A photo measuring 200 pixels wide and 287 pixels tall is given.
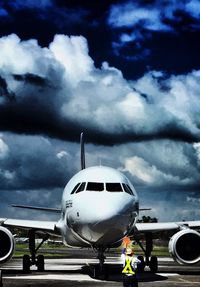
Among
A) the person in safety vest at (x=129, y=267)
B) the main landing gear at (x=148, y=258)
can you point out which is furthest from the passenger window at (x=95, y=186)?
the person in safety vest at (x=129, y=267)

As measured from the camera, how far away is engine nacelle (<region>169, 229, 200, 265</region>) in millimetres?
19703

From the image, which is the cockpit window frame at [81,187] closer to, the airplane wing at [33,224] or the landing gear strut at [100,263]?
the landing gear strut at [100,263]

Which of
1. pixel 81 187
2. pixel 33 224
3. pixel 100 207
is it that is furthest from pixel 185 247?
pixel 33 224

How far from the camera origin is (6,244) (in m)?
19.9

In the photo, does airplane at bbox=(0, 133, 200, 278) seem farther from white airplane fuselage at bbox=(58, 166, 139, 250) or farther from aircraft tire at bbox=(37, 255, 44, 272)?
aircraft tire at bbox=(37, 255, 44, 272)

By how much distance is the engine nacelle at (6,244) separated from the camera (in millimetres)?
19544

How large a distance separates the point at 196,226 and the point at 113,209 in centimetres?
817

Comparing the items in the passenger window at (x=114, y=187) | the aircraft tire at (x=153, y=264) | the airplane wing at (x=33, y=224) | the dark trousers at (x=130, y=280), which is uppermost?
the passenger window at (x=114, y=187)

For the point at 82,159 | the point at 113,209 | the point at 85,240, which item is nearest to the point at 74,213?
the point at 85,240

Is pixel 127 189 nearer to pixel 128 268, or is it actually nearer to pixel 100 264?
pixel 100 264

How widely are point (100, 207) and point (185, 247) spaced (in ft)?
18.4

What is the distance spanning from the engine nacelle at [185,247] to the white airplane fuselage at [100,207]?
2.46 metres

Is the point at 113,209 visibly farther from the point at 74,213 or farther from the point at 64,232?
the point at 64,232

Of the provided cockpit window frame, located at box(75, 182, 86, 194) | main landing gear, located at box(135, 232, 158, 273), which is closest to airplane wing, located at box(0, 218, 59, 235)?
main landing gear, located at box(135, 232, 158, 273)
